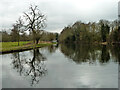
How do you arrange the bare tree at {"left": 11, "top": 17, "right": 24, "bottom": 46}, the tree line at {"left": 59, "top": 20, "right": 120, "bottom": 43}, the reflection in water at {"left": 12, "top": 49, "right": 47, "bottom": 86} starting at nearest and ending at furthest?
the reflection in water at {"left": 12, "top": 49, "right": 47, "bottom": 86} < the bare tree at {"left": 11, "top": 17, "right": 24, "bottom": 46} < the tree line at {"left": 59, "top": 20, "right": 120, "bottom": 43}

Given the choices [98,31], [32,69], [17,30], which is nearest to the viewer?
[32,69]

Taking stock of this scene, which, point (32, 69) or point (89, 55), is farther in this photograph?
point (89, 55)

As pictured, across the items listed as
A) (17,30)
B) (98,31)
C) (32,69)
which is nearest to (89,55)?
(32,69)

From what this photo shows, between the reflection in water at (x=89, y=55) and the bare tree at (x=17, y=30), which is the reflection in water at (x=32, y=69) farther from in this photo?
the bare tree at (x=17, y=30)

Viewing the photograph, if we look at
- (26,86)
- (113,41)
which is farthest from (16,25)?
(113,41)

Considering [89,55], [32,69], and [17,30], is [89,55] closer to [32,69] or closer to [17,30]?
[32,69]

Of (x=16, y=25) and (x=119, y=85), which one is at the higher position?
(x=16, y=25)

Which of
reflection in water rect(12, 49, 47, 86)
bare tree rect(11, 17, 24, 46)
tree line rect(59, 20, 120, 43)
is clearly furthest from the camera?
tree line rect(59, 20, 120, 43)

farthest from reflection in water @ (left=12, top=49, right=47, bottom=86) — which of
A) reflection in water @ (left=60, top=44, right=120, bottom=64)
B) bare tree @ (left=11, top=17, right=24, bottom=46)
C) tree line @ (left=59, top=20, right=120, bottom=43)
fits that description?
tree line @ (left=59, top=20, right=120, bottom=43)

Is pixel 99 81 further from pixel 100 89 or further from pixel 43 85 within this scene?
pixel 43 85

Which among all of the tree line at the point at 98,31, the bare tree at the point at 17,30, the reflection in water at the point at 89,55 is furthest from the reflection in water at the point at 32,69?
the tree line at the point at 98,31

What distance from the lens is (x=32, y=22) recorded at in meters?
40.2

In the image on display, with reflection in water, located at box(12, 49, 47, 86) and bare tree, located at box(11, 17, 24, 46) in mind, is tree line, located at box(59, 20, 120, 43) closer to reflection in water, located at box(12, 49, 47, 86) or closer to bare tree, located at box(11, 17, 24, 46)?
bare tree, located at box(11, 17, 24, 46)

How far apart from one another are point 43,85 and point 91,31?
6770 centimetres
